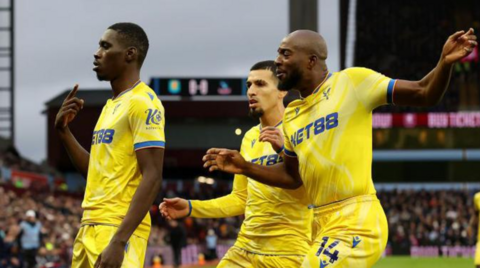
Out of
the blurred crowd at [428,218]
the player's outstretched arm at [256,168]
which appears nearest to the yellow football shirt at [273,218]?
the player's outstretched arm at [256,168]

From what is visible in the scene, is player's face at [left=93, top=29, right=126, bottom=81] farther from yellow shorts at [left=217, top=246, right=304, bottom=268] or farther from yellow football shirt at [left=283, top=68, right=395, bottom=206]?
yellow shorts at [left=217, top=246, right=304, bottom=268]

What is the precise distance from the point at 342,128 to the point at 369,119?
17cm

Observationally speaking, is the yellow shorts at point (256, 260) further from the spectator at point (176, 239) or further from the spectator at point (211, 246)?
the spectator at point (211, 246)

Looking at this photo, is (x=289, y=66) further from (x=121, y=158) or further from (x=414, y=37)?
(x=414, y=37)

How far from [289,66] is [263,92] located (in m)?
1.52

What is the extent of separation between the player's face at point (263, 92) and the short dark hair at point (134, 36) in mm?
1678

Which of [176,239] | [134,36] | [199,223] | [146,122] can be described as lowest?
[199,223]

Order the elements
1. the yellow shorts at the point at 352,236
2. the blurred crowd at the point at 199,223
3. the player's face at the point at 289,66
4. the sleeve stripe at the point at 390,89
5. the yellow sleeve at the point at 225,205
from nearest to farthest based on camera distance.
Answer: the sleeve stripe at the point at 390,89 < the yellow shorts at the point at 352,236 < the player's face at the point at 289,66 < the yellow sleeve at the point at 225,205 < the blurred crowd at the point at 199,223

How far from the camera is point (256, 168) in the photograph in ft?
19.1

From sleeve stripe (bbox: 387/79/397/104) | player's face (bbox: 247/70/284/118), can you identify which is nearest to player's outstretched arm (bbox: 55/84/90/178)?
player's face (bbox: 247/70/284/118)

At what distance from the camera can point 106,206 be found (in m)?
5.22

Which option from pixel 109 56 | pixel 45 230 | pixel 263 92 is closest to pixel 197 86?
pixel 45 230

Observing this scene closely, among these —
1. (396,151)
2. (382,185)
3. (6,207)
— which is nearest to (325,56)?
(6,207)

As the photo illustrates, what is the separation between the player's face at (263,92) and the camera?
6957mm
